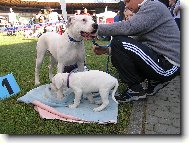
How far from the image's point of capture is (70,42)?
3.85 m

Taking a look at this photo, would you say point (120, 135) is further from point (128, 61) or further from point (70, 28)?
point (70, 28)

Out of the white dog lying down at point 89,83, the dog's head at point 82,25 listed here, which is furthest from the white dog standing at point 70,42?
the white dog lying down at point 89,83

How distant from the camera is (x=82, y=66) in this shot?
4.04 meters

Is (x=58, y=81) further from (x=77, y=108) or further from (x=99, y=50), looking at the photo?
(x=99, y=50)

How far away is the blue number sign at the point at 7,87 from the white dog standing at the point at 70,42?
0.53m

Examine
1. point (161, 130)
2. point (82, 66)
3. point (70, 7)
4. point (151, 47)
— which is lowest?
point (161, 130)

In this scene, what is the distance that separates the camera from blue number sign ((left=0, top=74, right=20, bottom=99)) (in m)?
3.77

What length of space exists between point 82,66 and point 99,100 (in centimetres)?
54

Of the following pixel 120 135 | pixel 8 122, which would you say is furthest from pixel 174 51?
pixel 8 122

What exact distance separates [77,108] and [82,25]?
858 millimetres

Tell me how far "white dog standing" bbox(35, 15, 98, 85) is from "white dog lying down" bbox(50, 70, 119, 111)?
0.48m

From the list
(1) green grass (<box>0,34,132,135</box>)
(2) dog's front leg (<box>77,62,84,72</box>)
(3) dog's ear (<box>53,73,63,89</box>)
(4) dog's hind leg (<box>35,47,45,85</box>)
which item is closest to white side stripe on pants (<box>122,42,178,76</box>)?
(1) green grass (<box>0,34,132,135</box>)

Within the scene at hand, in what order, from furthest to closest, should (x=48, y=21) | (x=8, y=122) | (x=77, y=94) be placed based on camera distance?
(x=48, y=21) → (x=77, y=94) → (x=8, y=122)

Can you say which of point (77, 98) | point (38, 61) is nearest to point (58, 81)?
point (77, 98)
